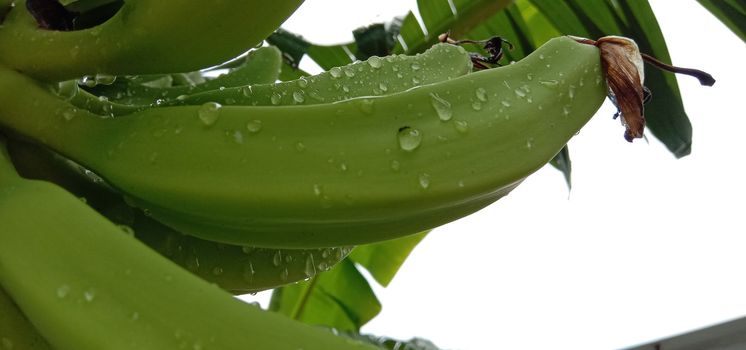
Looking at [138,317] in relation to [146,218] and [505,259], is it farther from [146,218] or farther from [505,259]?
[505,259]

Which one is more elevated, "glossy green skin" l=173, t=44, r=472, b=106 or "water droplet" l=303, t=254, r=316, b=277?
"glossy green skin" l=173, t=44, r=472, b=106

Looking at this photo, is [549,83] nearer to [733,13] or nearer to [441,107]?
[441,107]

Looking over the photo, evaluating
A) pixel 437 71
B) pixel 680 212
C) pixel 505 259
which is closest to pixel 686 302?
pixel 680 212

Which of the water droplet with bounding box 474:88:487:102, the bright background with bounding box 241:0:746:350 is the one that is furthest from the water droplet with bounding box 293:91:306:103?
the bright background with bounding box 241:0:746:350

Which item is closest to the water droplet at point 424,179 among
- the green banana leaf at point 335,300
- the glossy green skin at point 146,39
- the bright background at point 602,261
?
the glossy green skin at point 146,39

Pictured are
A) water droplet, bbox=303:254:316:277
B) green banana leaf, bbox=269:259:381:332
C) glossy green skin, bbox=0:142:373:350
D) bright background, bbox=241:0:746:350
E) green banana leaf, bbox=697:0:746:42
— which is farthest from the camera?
bright background, bbox=241:0:746:350

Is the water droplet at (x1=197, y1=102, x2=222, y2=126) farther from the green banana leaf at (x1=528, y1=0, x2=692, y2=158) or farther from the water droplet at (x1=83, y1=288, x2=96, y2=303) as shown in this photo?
the green banana leaf at (x1=528, y1=0, x2=692, y2=158)

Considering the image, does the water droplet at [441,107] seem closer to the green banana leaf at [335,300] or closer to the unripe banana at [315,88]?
the unripe banana at [315,88]
